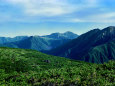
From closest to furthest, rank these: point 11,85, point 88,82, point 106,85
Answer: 1. point 106,85
2. point 88,82
3. point 11,85

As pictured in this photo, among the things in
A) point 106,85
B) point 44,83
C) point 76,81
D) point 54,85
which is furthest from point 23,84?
point 106,85

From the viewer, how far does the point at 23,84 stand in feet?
125

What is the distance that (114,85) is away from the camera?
3147 cm

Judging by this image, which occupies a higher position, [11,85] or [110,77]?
[110,77]

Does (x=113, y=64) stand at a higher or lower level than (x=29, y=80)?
higher

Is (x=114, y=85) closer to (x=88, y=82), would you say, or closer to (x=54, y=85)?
(x=88, y=82)

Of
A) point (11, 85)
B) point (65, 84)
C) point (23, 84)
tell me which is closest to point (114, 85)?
point (65, 84)

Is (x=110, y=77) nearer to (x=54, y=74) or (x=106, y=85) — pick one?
(x=106, y=85)

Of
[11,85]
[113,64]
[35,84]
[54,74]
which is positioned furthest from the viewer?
[113,64]

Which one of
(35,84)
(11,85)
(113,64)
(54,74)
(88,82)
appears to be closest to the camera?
(88,82)

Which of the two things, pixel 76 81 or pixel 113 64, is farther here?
pixel 113 64

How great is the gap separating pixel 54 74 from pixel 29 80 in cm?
706

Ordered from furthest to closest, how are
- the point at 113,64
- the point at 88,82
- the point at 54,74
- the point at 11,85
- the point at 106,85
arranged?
the point at 113,64 → the point at 54,74 → the point at 11,85 → the point at 88,82 → the point at 106,85

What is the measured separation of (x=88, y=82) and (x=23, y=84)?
16.1 m
